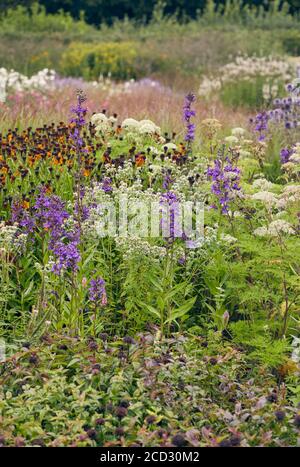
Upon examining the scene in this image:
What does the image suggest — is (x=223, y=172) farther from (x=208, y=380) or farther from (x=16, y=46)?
(x=16, y=46)

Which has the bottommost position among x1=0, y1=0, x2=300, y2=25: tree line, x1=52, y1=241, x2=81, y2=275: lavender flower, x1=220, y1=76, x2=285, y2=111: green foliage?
x1=220, y1=76, x2=285, y2=111: green foliage

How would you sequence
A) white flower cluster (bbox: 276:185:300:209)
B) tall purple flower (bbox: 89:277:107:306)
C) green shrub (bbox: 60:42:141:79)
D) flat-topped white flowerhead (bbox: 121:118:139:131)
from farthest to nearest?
green shrub (bbox: 60:42:141:79)
flat-topped white flowerhead (bbox: 121:118:139:131)
white flower cluster (bbox: 276:185:300:209)
tall purple flower (bbox: 89:277:107:306)

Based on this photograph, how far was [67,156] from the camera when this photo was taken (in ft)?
24.9

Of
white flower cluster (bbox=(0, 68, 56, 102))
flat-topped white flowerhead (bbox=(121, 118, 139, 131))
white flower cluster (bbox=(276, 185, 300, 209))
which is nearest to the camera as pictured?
white flower cluster (bbox=(276, 185, 300, 209))

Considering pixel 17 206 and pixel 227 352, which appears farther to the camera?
pixel 17 206

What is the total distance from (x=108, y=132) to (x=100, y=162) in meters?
0.30

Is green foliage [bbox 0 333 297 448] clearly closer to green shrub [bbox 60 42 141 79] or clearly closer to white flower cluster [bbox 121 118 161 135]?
white flower cluster [bbox 121 118 161 135]

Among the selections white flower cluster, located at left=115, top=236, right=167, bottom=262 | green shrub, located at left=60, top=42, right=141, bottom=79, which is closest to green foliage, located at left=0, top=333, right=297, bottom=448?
white flower cluster, located at left=115, top=236, right=167, bottom=262

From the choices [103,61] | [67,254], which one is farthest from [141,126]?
[103,61]

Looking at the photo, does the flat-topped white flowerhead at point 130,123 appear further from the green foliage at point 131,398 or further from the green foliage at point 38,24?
the green foliage at point 38,24

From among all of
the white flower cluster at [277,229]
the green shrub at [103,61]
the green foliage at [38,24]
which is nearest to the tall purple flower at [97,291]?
the white flower cluster at [277,229]

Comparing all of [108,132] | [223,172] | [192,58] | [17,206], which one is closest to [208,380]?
[223,172]

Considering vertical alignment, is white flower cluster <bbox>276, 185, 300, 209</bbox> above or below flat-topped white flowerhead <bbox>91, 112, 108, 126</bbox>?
below

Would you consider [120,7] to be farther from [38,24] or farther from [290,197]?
[290,197]
